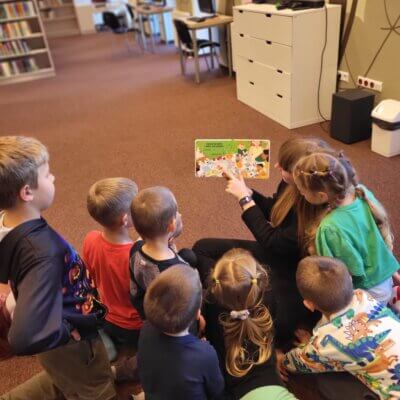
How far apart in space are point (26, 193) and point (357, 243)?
1038 millimetres

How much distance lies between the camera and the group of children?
3.32 ft

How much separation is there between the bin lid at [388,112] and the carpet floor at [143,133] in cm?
29

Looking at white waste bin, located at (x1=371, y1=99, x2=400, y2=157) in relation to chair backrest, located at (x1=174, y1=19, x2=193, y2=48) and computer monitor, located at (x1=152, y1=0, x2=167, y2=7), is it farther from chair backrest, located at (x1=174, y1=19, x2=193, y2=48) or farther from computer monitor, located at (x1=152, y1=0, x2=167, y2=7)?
computer monitor, located at (x1=152, y1=0, x2=167, y2=7)

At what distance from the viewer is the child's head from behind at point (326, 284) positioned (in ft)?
3.84

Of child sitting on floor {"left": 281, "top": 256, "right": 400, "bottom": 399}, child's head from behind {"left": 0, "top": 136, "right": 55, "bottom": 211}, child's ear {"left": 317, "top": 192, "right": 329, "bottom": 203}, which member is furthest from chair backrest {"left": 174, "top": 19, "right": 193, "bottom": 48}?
child sitting on floor {"left": 281, "top": 256, "right": 400, "bottom": 399}

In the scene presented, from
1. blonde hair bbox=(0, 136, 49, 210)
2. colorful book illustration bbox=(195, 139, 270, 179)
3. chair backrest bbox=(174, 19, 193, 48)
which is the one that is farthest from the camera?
chair backrest bbox=(174, 19, 193, 48)

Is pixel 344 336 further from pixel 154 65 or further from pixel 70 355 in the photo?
pixel 154 65

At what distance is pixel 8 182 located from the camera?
104 centimetres

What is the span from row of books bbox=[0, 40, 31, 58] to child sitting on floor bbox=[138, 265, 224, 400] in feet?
22.1

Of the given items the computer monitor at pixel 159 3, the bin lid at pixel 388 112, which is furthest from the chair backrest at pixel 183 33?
the bin lid at pixel 388 112

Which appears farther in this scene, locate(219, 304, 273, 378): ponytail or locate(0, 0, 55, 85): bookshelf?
locate(0, 0, 55, 85): bookshelf

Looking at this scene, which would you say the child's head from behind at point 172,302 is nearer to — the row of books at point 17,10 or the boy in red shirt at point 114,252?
the boy in red shirt at point 114,252

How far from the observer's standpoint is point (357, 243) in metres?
1.37

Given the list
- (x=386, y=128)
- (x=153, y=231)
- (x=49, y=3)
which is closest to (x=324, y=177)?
(x=153, y=231)
